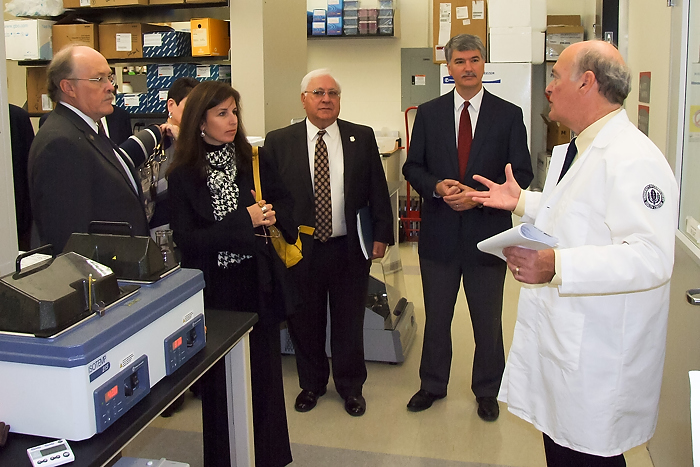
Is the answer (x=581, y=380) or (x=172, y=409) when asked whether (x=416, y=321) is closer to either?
(x=172, y=409)

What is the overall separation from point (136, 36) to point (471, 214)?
2926 millimetres

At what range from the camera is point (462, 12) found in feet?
20.3

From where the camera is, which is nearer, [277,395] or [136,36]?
[277,395]

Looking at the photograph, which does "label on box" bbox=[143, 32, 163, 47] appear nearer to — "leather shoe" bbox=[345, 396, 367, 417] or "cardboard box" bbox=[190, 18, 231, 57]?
"cardboard box" bbox=[190, 18, 231, 57]

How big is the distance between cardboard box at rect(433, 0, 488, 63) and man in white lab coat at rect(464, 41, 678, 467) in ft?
15.3

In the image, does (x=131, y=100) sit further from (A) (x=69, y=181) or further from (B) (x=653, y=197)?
(B) (x=653, y=197)

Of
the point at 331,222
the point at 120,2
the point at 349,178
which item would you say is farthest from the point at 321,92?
the point at 120,2

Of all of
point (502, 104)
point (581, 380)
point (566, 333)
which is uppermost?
point (502, 104)

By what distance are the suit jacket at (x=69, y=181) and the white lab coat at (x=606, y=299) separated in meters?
1.31

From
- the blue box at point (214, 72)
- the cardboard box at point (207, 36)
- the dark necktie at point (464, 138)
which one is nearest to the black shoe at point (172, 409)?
the dark necktie at point (464, 138)

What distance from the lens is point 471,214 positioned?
2.93 meters

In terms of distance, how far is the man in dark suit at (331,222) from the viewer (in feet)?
A: 9.87

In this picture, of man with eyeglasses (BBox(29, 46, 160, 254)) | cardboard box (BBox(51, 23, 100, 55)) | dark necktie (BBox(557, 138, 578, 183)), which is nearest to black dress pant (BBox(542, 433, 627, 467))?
dark necktie (BBox(557, 138, 578, 183))

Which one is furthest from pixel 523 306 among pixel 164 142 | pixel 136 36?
pixel 136 36
